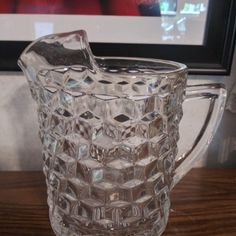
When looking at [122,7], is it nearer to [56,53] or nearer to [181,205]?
[56,53]

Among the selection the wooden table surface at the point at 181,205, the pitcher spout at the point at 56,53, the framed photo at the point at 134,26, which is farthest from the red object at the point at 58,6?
the wooden table surface at the point at 181,205

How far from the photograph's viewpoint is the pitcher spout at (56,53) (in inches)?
13.7

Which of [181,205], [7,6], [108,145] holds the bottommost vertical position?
[181,205]

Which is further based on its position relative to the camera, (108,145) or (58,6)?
(58,6)

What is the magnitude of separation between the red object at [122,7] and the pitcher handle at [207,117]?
0.22 meters

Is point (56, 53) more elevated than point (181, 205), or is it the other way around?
point (56, 53)

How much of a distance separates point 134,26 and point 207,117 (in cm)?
22

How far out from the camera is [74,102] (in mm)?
337

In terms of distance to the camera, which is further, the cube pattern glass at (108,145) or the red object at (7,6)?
the red object at (7,6)

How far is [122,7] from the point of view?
539 mm

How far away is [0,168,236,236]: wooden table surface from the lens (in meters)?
0.43

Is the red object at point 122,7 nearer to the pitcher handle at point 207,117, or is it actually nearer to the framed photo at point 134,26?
the framed photo at point 134,26

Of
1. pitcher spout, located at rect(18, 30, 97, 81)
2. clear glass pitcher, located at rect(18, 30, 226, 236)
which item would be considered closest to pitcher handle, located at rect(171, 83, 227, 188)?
clear glass pitcher, located at rect(18, 30, 226, 236)

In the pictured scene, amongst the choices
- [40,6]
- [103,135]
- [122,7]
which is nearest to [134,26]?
[122,7]
